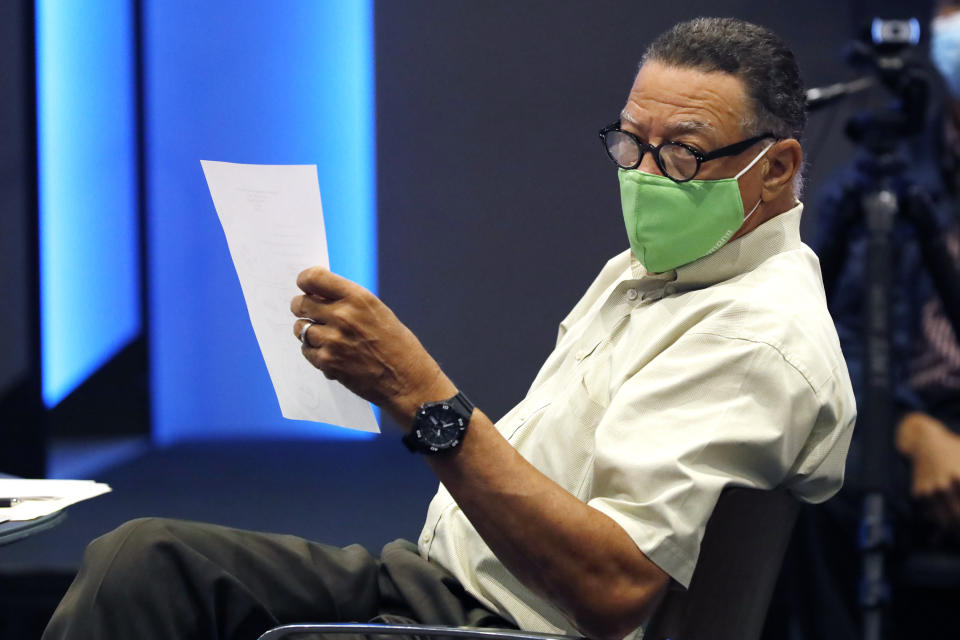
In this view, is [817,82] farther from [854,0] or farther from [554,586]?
[554,586]

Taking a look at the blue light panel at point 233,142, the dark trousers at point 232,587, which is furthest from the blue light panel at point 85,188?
the dark trousers at point 232,587

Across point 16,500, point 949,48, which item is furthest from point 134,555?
point 949,48

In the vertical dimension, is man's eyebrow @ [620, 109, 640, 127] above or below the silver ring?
above

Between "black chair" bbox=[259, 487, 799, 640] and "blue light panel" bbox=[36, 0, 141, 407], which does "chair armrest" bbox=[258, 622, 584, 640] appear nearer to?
"black chair" bbox=[259, 487, 799, 640]

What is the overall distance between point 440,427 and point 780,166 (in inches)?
26.4

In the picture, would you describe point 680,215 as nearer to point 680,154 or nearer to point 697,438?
point 680,154

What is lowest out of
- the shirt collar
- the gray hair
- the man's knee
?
the man's knee

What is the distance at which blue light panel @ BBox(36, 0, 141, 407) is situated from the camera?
364cm

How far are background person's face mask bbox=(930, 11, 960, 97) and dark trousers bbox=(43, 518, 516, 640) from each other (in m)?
1.86

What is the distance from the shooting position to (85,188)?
3.80m

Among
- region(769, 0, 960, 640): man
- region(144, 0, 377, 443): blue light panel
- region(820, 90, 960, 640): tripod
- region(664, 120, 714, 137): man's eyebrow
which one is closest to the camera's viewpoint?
region(664, 120, 714, 137): man's eyebrow

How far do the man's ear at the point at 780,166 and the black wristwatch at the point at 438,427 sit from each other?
0.60m

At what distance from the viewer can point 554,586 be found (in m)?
1.19

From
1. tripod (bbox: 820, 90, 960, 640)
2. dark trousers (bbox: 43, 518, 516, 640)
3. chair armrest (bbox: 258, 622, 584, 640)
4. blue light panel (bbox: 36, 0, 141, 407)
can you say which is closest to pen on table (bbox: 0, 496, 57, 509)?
dark trousers (bbox: 43, 518, 516, 640)
